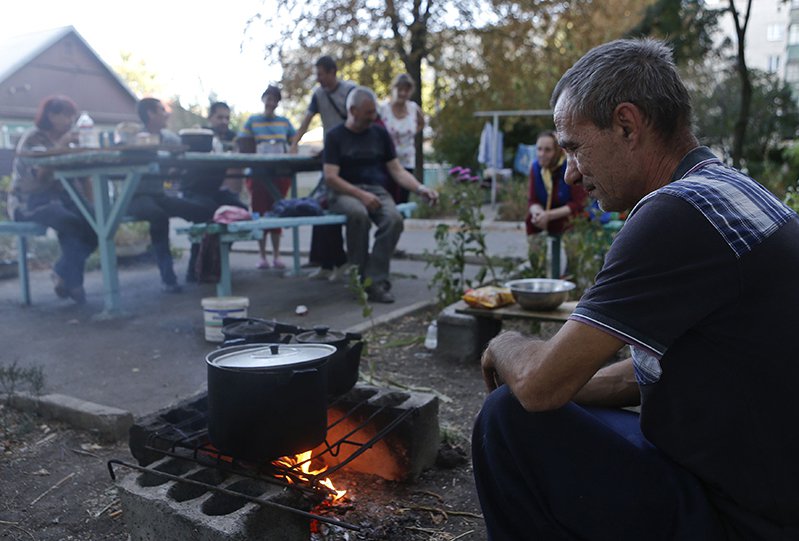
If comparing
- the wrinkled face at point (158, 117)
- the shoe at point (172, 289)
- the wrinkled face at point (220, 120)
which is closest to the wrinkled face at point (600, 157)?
the shoe at point (172, 289)

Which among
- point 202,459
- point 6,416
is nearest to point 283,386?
point 202,459

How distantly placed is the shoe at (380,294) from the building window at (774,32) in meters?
63.2

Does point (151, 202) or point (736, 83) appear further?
point (736, 83)

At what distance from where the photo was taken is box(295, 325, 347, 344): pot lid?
2672mm

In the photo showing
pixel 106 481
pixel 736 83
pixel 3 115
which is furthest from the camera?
pixel 3 115

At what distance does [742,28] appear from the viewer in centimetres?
1100

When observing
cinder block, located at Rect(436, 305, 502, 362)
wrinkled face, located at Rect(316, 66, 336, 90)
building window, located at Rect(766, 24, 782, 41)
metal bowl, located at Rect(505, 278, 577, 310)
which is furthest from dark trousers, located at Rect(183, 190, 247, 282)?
building window, located at Rect(766, 24, 782, 41)

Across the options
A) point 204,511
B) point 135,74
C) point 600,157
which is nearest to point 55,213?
point 204,511

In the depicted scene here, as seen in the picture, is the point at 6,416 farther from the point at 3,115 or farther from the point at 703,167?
the point at 3,115

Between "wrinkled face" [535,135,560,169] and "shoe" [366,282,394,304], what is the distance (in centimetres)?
185

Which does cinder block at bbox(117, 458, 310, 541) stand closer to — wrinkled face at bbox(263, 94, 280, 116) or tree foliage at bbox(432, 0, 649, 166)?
wrinkled face at bbox(263, 94, 280, 116)

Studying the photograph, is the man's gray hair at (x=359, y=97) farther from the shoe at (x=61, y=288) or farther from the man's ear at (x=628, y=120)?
the man's ear at (x=628, y=120)

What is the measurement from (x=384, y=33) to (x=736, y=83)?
413 inches

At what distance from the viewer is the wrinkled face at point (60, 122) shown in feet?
22.7
